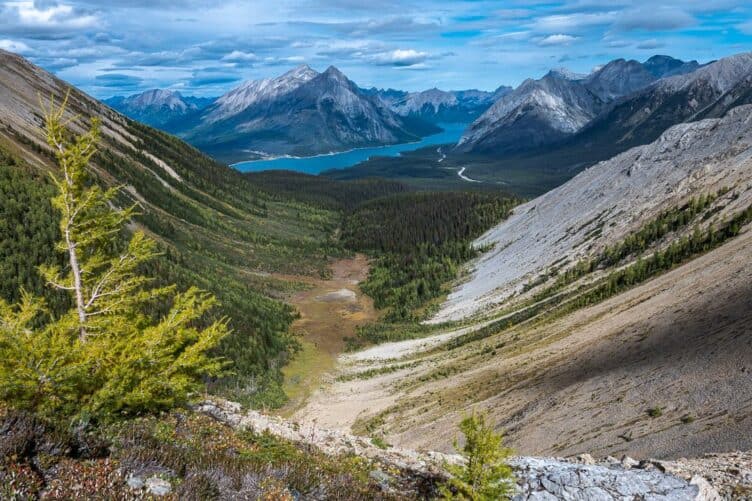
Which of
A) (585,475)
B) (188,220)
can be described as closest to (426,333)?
(585,475)

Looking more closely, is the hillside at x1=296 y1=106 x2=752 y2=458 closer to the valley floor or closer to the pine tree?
the valley floor

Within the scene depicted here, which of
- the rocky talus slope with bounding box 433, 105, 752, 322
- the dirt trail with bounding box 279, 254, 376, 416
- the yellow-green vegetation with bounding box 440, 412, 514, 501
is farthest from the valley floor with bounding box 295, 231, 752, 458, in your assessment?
the rocky talus slope with bounding box 433, 105, 752, 322

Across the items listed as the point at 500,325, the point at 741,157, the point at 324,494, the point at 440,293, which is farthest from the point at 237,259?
the point at 324,494

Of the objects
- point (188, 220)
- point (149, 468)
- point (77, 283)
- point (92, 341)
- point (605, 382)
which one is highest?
point (77, 283)

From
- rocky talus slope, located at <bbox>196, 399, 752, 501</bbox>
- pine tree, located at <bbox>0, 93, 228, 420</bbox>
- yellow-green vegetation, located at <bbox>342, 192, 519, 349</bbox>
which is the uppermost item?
pine tree, located at <bbox>0, 93, 228, 420</bbox>

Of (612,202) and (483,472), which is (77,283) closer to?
(483,472)

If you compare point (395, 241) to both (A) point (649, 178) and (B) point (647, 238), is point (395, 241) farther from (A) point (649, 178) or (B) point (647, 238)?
(B) point (647, 238)
